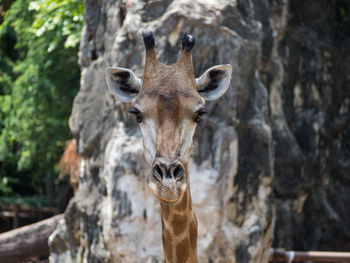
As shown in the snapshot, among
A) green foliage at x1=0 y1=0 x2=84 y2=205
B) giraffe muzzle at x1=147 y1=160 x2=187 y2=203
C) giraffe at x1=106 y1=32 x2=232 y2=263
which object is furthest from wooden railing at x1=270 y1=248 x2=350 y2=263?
green foliage at x1=0 y1=0 x2=84 y2=205

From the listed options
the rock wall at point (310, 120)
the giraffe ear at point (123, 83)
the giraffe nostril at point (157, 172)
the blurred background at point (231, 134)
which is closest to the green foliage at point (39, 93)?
the blurred background at point (231, 134)

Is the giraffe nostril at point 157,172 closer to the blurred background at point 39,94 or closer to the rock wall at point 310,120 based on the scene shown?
the rock wall at point 310,120

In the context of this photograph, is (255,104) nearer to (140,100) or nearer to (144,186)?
(144,186)

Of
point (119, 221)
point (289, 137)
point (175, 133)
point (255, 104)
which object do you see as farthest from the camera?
point (289, 137)

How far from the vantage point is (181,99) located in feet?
12.6

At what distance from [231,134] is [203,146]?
312mm

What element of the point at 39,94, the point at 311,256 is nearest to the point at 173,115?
the point at 311,256

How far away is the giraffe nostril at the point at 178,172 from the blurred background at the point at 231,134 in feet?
7.33

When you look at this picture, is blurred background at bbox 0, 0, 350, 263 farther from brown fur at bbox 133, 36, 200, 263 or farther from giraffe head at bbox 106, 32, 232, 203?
brown fur at bbox 133, 36, 200, 263

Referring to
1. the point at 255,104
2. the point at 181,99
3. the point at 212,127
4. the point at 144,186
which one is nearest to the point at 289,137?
the point at 255,104

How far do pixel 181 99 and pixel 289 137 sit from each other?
3.79m

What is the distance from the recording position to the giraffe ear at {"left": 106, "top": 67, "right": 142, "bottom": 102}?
14.2ft

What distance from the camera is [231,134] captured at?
581 cm

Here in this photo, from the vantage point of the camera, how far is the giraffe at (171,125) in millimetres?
3457
